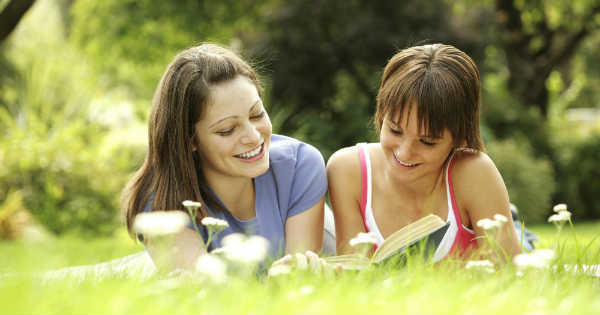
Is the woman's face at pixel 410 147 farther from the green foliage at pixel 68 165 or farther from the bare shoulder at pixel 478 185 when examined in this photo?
the green foliage at pixel 68 165

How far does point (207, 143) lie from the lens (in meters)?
3.01

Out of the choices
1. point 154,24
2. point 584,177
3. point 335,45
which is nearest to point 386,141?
point 335,45

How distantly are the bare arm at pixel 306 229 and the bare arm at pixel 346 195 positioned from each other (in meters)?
0.14

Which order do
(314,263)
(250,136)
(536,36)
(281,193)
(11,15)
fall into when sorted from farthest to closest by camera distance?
(536,36), (11,15), (281,193), (250,136), (314,263)

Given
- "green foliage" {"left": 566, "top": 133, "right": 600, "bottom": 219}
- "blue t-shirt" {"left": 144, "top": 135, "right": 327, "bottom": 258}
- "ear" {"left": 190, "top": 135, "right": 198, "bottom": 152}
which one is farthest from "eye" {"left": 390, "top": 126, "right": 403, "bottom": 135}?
"green foliage" {"left": 566, "top": 133, "right": 600, "bottom": 219}

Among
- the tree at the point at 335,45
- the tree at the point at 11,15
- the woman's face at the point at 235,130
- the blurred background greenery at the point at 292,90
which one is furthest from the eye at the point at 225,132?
the tree at the point at 335,45

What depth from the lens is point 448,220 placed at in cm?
318

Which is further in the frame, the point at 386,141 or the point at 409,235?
the point at 386,141

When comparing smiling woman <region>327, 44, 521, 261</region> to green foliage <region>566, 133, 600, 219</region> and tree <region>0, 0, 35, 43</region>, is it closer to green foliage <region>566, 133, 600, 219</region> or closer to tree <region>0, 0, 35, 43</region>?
tree <region>0, 0, 35, 43</region>

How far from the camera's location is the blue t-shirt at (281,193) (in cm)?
328

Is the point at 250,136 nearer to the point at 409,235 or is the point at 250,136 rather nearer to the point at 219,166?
the point at 219,166

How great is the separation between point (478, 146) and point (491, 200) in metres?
0.31

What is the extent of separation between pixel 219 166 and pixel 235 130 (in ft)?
0.78

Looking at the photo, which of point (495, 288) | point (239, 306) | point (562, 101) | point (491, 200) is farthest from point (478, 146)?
point (562, 101)
